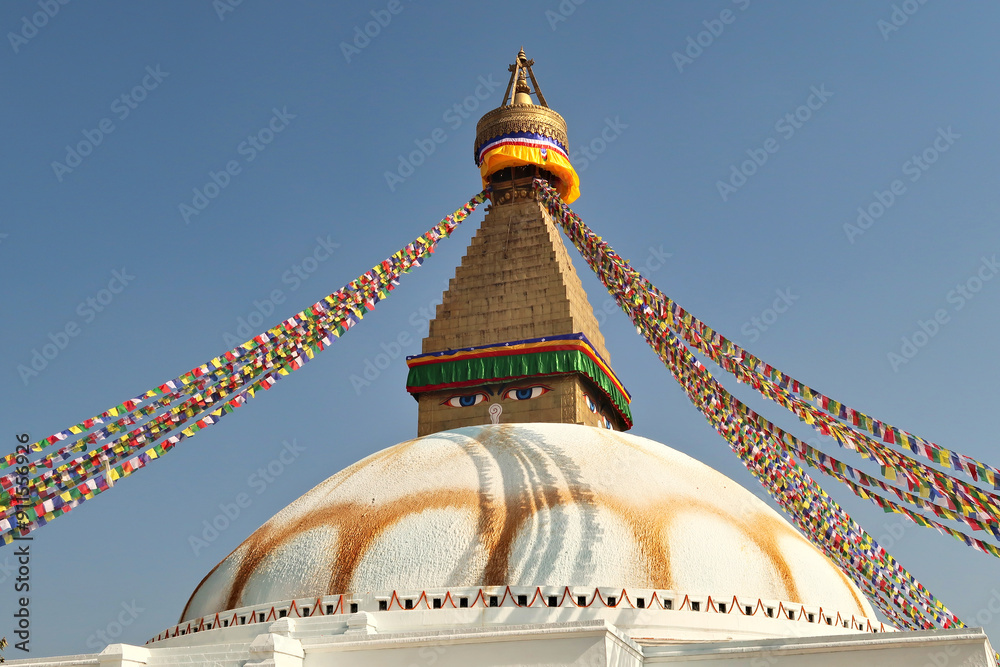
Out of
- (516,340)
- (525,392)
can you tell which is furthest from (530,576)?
(516,340)

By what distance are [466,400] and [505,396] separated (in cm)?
59

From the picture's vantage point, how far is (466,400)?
13.9 m

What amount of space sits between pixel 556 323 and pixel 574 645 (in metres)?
6.84

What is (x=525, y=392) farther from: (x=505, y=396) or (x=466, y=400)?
(x=466, y=400)

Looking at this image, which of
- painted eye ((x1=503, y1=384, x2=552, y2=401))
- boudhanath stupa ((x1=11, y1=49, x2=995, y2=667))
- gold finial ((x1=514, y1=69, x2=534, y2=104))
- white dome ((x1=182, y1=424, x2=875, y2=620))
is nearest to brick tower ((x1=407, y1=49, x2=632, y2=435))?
painted eye ((x1=503, y1=384, x2=552, y2=401))

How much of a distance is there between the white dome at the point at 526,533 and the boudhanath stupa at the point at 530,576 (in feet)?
0.07

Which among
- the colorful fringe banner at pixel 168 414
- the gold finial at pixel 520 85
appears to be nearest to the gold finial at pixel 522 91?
the gold finial at pixel 520 85

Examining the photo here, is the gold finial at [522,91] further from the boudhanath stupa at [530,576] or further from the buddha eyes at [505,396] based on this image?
the boudhanath stupa at [530,576]

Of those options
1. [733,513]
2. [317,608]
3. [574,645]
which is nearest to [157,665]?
[317,608]

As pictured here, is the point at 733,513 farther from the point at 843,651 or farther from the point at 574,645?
the point at 574,645

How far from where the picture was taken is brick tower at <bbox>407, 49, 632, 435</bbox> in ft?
44.4

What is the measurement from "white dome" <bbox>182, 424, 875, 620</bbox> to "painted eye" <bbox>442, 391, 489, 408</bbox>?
111 inches

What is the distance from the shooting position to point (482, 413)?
13695 millimetres

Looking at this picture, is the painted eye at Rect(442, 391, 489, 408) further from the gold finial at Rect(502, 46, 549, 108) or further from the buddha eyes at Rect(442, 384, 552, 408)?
the gold finial at Rect(502, 46, 549, 108)
